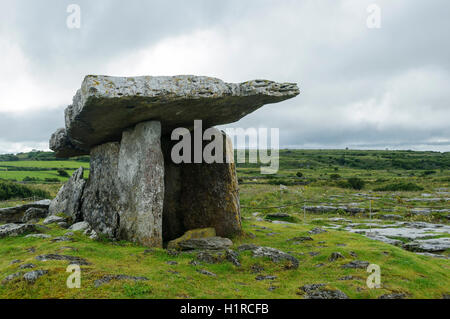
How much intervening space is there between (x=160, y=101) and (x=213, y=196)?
5.34 metres

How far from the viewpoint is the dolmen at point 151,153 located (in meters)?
10.5

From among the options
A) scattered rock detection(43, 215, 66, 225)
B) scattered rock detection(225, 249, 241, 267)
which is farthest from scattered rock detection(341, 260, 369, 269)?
scattered rock detection(43, 215, 66, 225)

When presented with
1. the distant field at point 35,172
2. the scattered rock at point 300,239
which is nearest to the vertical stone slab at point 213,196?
the scattered rock at point 300,239

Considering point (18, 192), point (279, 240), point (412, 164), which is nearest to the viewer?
point (279, 240)

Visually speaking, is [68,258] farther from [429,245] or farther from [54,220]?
[429,245]

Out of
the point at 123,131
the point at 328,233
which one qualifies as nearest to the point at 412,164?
the point at 328,233

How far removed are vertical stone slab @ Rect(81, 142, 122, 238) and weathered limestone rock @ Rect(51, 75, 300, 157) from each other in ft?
3.29

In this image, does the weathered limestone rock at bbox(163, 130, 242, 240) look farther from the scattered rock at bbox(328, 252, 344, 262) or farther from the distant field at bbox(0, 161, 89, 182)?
the distant field at bbox(0, 161, 89, 182)

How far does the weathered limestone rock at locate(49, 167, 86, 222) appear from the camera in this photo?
14.7m

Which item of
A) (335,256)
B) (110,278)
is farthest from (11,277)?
(335,256)

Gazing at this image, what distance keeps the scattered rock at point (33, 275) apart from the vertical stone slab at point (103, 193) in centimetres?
485
